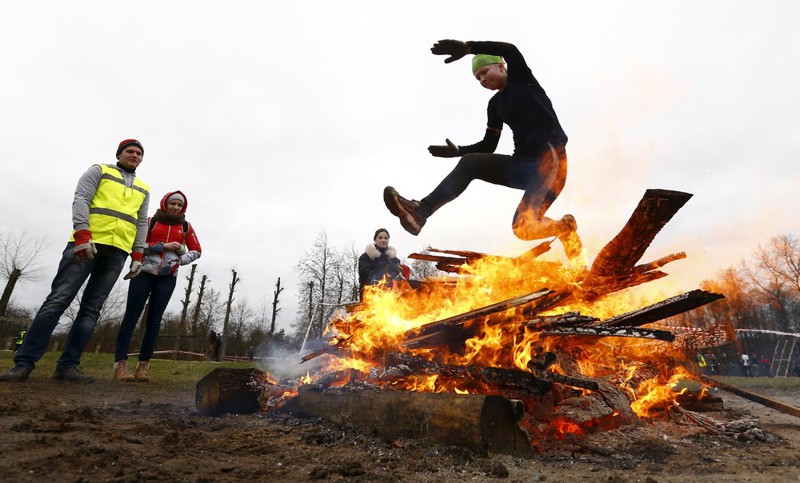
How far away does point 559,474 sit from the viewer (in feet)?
6.70

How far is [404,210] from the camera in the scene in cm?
346

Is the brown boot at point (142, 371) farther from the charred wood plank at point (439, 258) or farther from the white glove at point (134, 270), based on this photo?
the charred wood plank at point (439, 258)

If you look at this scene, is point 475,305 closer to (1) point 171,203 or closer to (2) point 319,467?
(2) point 319,467

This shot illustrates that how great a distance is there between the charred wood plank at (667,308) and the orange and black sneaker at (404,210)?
167cm

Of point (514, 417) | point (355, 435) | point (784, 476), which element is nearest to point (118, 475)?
point (355, 435)

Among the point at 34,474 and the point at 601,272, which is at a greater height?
the point at 601,272

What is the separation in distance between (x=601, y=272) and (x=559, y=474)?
79.8 inches

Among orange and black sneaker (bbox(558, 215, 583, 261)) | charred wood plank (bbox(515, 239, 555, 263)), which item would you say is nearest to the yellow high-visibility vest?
charred wood plank (bbox(515, 239, 555, 263))

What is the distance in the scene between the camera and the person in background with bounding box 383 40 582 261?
375 cm

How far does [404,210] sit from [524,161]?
131cm

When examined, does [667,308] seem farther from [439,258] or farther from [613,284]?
[439,258]

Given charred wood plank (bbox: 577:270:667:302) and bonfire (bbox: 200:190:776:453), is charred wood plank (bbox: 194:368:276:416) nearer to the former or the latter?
bonfire (bbox: 200:190:776:453)

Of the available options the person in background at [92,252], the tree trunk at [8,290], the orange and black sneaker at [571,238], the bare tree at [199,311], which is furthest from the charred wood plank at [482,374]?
the bare tree at [199,311]

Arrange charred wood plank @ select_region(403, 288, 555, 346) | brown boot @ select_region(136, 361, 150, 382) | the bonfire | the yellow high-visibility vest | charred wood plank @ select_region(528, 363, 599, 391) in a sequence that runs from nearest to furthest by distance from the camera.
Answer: the bonfire < charred wood plank @ select_region(528, 363, 599, 391) < charred wood plank @ select_region(403, 288, 555, 346) < the yellow high-visibility vest < brown boot @ select_region(136, 361, 150, 382)
